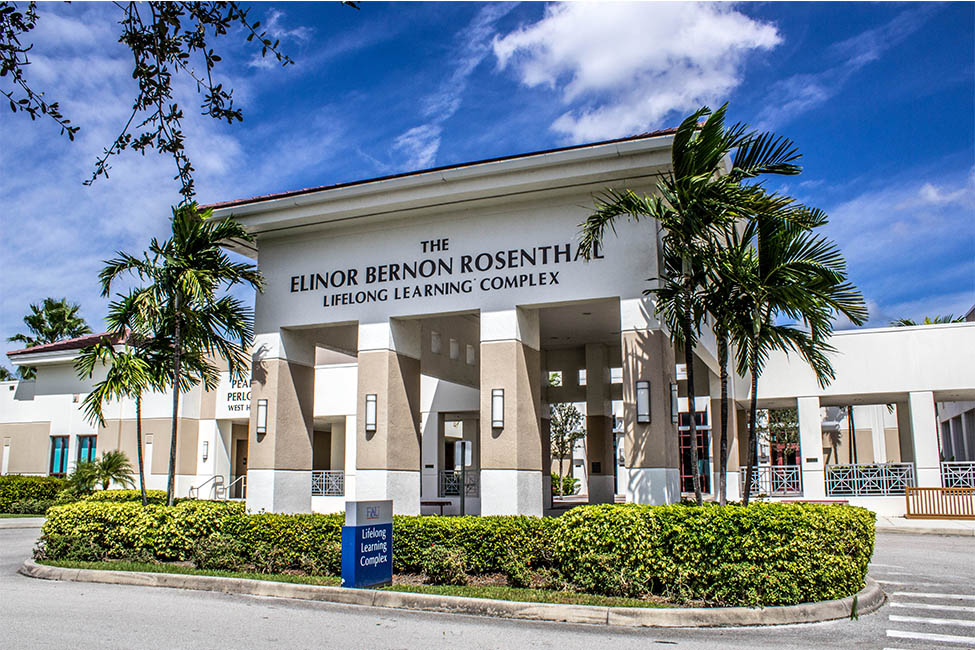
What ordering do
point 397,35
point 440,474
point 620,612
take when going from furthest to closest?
point 440,474 < point 620,612 < point 397,35

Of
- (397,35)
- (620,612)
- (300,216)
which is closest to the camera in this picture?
(397,35)

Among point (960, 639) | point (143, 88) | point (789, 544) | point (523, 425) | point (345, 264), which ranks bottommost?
point (960, 639)

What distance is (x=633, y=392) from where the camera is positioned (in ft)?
42.1

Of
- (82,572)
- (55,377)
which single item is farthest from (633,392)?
(55,377)

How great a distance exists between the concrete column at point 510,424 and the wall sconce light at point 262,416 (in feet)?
14.7

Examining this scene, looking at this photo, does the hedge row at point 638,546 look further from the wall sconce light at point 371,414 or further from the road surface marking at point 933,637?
the wall sconce light at point 371,414

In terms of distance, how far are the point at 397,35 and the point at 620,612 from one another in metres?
6.47

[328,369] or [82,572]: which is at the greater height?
[328,369]

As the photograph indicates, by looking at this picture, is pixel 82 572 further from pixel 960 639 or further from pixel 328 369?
pixel 328 369

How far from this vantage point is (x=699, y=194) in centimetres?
1115

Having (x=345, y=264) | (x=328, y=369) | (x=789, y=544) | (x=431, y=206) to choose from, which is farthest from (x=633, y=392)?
(x=328, y=369)

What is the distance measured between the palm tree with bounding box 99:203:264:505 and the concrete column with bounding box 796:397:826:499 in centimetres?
1724

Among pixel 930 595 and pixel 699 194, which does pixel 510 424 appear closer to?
pixel 699 194

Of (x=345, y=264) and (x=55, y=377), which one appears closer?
(x=345, y=264)
